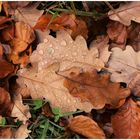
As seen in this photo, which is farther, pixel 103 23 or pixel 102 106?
pixel 103 23

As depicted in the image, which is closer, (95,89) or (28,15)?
(95,89)

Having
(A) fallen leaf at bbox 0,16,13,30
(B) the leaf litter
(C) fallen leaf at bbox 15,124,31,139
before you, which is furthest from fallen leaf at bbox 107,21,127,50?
(C) fallen leaf at bbox 15,124,31,139

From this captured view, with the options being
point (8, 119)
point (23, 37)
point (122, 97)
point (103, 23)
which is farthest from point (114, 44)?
point (8, 119)

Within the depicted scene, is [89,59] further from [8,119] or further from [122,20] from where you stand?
[8,119]

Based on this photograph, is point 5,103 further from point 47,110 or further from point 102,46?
point 102,46

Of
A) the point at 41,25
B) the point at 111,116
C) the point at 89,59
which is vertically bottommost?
the point at 111,116

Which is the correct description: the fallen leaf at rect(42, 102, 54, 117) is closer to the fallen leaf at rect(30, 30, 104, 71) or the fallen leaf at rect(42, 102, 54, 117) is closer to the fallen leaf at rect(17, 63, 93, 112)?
the fallen leaf at rect(17, 63, 93, 112)

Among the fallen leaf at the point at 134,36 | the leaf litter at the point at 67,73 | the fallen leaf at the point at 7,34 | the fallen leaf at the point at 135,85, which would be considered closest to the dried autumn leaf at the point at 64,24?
the leaf litter at the point at 67,73

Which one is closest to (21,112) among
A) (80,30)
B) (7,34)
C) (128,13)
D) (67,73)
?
(67,73)
